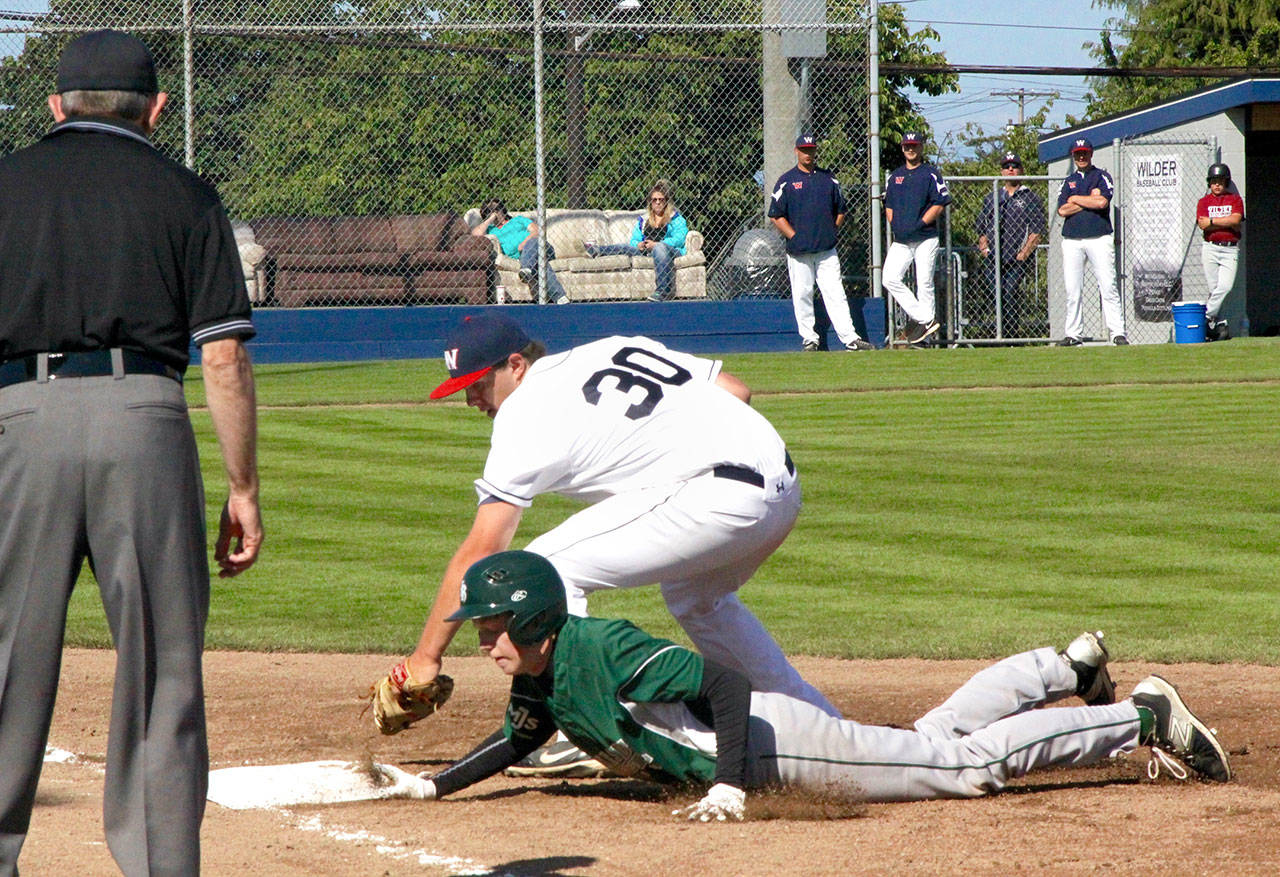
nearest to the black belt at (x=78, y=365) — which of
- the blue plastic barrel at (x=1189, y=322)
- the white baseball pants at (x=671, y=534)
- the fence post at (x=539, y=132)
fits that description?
the white baseball pants at (x=671, y=534)

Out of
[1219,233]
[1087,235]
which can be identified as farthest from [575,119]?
[1219,233]

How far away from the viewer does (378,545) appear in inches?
372

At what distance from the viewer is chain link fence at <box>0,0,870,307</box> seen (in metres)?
18.8

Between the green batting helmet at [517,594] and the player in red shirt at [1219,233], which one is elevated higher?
the player in red shirt at [1219,233]

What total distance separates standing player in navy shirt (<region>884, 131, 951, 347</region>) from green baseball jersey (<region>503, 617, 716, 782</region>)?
14499mm

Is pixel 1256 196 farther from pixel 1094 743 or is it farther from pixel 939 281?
pixel 1094 743

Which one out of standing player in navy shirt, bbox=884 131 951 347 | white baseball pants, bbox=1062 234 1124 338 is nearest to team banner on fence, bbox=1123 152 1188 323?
white baseball pants, bbox=1062 234 1124 338

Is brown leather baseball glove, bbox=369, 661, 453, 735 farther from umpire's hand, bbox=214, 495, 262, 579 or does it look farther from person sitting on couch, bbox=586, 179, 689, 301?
person sitting on couch, bbox=586, 179, 689, 301

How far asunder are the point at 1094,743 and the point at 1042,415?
9158 mm

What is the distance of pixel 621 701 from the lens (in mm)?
4477

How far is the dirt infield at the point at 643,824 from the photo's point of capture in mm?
4156

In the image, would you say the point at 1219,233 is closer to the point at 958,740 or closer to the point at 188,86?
the point at 188,86

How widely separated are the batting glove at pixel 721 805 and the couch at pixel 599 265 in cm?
1500

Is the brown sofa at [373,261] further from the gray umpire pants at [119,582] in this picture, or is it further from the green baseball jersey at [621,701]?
the gray umpire pants at [119,582]
